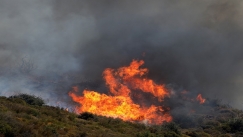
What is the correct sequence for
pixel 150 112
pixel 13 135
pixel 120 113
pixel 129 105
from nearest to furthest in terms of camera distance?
1. pixel 13 135
2. pixel 120 113
3. pixel 129 105
4. pixel 150 112

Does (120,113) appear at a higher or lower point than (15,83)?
lower

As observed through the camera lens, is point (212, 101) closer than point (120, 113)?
No

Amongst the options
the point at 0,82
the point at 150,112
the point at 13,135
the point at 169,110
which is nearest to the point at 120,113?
the point at 150,112

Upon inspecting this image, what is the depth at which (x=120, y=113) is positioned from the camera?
60125 mm

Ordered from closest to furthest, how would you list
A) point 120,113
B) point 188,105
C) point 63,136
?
point 63,136 → point 120,113 → point 188,105

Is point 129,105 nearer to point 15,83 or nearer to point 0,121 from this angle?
point 15,83

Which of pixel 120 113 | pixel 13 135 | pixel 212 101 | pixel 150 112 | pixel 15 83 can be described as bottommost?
pixel 13 135

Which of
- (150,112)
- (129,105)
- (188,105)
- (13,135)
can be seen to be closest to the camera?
(13,135)

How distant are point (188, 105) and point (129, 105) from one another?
41681 millimetres

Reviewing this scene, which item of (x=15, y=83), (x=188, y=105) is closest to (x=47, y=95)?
(x=15, y=83)

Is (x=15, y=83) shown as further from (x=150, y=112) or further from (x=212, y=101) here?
(x=212, y=101)

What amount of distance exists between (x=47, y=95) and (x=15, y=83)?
13647 mm

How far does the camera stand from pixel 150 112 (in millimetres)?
75000

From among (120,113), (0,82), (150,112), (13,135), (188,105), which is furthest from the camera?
(188,105)
